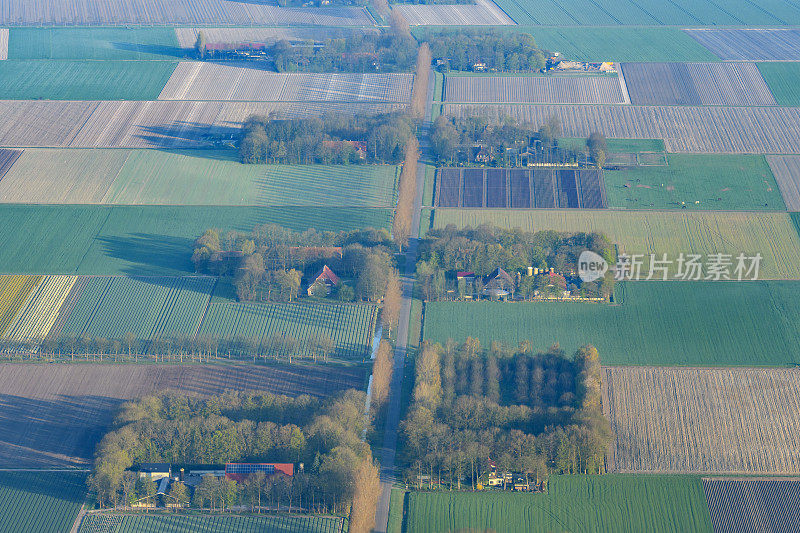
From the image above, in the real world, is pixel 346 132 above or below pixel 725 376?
above

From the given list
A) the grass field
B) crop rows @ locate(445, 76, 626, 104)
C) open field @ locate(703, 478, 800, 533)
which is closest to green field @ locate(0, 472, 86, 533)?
open field @ locate(703, 478, 800, 533)

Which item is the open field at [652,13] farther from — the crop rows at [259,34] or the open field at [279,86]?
the open field at [279,86]

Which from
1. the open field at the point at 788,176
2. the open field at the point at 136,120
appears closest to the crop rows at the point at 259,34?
the open field at the point at 136,120

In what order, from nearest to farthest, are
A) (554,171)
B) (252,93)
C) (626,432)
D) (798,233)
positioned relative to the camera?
(626,432)
(798,233)
(554,171)
(252,93)

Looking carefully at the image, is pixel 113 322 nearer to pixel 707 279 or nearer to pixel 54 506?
pixel 54 506

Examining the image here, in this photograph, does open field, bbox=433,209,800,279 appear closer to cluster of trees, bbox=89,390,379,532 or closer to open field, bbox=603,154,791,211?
open field, bbox=603,154,791,211

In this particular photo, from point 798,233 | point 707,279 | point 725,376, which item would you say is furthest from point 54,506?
point 798,233
